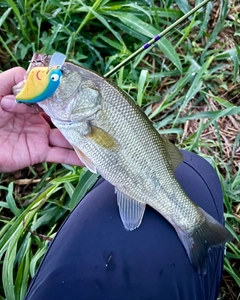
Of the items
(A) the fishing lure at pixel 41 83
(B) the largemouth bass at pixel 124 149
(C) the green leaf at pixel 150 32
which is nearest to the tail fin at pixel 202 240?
(B) the largemouth bass at pixel 124 149

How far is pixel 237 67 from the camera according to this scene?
8.99ft

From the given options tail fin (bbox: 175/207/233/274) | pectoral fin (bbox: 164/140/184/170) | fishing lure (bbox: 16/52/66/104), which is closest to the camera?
fishing lure (bbox: 16/52/66/104)

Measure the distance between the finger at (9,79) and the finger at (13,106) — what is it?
0.10m

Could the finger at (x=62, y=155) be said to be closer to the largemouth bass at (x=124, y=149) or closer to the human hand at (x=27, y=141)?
the human hand at (x=27, y=141)

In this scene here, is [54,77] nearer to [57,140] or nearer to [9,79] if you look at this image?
[9,79]

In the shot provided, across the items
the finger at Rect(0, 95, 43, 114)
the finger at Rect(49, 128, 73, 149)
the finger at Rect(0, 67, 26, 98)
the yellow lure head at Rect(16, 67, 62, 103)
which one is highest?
the yellow lure head at Rect(16, 67, 62, 103)

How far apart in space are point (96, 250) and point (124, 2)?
189cm

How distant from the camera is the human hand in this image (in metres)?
1.99

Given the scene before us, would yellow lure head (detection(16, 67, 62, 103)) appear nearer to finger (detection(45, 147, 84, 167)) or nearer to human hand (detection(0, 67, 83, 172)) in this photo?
human hand (detection(0, 67, 83, 172))

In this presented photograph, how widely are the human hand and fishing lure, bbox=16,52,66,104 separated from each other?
30cm

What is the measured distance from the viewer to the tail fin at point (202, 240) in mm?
1751

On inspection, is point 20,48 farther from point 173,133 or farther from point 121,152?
point 121,152

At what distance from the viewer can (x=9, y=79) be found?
1916mm

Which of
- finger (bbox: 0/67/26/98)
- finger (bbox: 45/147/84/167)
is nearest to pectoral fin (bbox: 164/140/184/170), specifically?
finger (bbox: 45/147/84/167)
